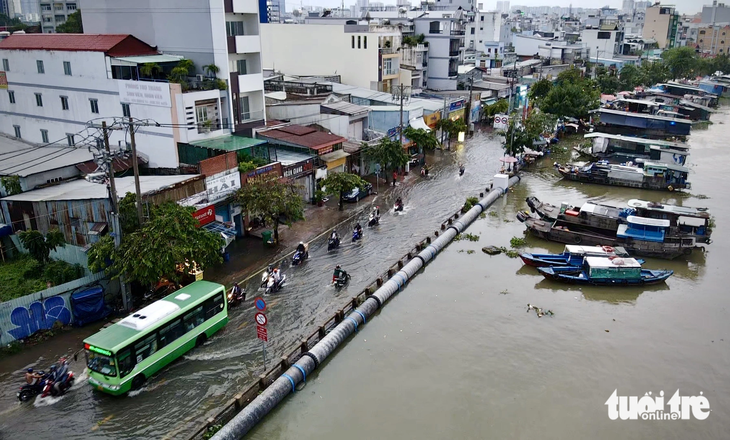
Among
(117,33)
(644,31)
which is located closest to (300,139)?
(117,33)

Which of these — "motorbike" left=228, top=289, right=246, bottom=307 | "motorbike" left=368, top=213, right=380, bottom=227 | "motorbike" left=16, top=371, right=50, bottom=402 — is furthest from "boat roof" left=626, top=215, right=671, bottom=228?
"motorbike" left=16, top=371, right=50, bottom=402

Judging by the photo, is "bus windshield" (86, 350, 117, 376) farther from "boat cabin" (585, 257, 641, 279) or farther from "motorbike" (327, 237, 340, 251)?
"boat cabin" (585, 257, 641, 279)

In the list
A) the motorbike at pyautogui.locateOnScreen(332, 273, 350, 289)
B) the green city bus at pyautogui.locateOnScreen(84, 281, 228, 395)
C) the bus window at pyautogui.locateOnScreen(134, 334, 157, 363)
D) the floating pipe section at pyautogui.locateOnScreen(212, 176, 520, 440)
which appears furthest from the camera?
the motorbike at pyautogui.locateOnScreen(332, 273, 350, 289)

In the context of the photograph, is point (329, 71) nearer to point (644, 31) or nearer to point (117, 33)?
point (117, 33)

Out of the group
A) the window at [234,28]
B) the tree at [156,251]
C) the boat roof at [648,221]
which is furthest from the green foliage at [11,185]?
the boat roof at [648,221]

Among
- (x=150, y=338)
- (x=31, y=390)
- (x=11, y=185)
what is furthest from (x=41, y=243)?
(x=150, y=338)

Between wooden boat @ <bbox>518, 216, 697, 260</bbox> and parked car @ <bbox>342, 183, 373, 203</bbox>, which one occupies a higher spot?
parked car @ <bbox>342, 183, 373, 203</bbox>
